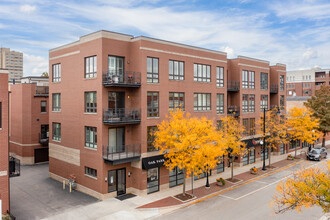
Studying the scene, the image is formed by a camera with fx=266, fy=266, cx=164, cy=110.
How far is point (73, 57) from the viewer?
25.2 m

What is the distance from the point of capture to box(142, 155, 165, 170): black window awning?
22984mm

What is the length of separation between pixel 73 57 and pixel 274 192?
2230cm

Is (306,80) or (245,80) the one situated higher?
(306,80)

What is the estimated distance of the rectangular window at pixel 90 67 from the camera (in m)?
22.7

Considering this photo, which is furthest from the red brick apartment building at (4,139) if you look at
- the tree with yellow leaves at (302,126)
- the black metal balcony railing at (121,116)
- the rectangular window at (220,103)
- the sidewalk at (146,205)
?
the tree with yellow leaves at (302,126)

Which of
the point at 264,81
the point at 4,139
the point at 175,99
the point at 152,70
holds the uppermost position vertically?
the point at 264,81

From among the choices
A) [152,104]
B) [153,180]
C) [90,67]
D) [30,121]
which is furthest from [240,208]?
[30,121]

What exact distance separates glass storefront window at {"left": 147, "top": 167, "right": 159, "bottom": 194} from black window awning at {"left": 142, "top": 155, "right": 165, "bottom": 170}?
0.71 m

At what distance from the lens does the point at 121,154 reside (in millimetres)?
23062

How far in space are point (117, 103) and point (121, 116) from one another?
1185 millimetres

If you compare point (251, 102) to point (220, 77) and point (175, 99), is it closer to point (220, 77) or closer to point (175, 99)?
point (220, 77)

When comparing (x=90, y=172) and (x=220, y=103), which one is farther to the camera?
(x=220, y=103)

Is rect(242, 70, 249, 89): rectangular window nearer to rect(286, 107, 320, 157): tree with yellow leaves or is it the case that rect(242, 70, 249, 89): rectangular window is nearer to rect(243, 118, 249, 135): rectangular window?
rect(243, 118, 249, 135): rectangular window

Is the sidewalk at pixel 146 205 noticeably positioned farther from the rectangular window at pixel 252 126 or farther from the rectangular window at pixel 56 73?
the rectangular window at pixel 56 73
